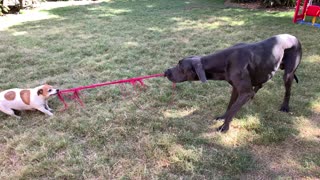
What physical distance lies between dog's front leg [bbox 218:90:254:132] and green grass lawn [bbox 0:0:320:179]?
10 cm

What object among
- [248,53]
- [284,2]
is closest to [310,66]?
[248,53]

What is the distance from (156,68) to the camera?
6.07 metres

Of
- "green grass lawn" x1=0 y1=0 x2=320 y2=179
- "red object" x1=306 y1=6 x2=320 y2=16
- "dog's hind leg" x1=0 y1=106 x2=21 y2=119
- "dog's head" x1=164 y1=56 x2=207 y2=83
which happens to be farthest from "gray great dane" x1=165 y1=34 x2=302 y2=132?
"red object" x1=306 y1=6 x2=320 y2=16

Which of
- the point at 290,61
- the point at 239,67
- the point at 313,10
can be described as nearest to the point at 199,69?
the point at 239,67

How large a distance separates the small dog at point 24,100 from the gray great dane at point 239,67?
1.82 m

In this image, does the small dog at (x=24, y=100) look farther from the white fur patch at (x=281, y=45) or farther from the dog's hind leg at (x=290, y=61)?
the dog's hind leg at (x=290, y=61)

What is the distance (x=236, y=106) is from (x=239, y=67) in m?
0.48

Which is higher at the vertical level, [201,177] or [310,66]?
[310,66]

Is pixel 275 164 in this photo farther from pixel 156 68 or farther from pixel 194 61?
pixel 156 68

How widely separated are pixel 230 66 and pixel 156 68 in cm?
243

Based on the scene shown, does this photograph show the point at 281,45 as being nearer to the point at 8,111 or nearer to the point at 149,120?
the point at 149,120

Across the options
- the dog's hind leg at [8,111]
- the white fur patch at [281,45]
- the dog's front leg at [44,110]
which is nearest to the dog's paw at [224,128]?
the white fur patch at [281,45]

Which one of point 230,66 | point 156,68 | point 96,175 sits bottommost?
point 96,175

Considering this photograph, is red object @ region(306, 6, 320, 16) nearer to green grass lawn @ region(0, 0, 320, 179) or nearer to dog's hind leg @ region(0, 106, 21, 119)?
green grass lawn @ region(0, 0, 320, 179)
